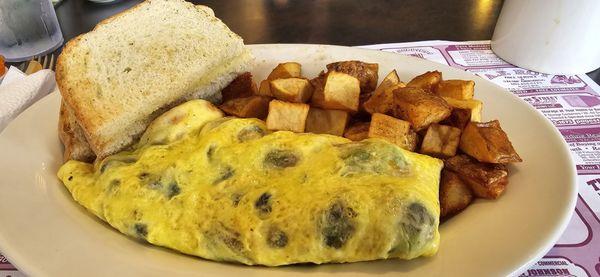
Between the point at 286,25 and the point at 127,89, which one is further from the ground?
the point at 127,89

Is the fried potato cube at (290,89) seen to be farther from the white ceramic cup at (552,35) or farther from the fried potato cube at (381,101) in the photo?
the white ceramic cup at (552,35)

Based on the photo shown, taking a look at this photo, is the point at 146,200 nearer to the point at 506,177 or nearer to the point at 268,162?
the point at 268,162

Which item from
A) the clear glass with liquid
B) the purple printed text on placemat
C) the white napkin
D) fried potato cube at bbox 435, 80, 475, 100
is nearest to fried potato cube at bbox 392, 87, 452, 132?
fried potato cube at bbox 435, 80, 475, 100

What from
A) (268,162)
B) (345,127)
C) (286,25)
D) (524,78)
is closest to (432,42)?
(524,78)

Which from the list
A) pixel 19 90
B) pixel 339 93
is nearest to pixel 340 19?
pixel 339 93

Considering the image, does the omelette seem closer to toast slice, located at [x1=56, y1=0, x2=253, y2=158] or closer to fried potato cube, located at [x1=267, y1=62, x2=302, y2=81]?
toast slice, located at [x1=56, y1=0, x2=253, y2=158]

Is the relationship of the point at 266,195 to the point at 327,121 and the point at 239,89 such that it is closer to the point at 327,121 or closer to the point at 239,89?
the point at 327,121
